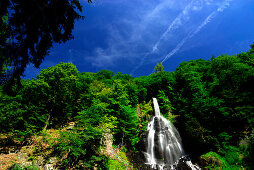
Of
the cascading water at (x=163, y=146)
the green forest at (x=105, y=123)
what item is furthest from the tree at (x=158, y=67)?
the cascading water at (x=163, y=146)

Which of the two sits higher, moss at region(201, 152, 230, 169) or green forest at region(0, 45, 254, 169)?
green forest at region(0, 45, 254, 169)

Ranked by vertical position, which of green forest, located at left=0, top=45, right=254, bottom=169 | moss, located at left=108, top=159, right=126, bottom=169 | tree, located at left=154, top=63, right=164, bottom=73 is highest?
tree, located at left=154, top=63, right=164, bottom=73

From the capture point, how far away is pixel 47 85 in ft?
42.2

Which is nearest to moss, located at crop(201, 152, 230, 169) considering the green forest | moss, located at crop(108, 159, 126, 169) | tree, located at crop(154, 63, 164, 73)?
the green forest

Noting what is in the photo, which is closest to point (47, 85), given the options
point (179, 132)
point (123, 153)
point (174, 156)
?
point (123, 153)

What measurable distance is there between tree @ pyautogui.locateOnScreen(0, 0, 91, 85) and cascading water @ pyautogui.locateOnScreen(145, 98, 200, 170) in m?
15.9

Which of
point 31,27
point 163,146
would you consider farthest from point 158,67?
A: point 31,27

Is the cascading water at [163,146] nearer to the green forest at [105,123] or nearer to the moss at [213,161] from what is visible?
the green forest at [105,123]

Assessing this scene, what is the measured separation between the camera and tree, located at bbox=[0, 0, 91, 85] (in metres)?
2.35

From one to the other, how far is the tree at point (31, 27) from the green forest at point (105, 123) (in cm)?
545

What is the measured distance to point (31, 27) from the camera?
2.51m

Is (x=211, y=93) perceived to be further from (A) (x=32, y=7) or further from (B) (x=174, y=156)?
(A) (x=32, y=7)

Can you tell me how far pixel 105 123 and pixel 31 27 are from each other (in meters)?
10.0

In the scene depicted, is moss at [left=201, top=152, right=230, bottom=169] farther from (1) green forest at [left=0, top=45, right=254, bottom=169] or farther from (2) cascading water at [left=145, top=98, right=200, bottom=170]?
(2) cascading water at [left=145, top=98, right=200, bottom=170]
